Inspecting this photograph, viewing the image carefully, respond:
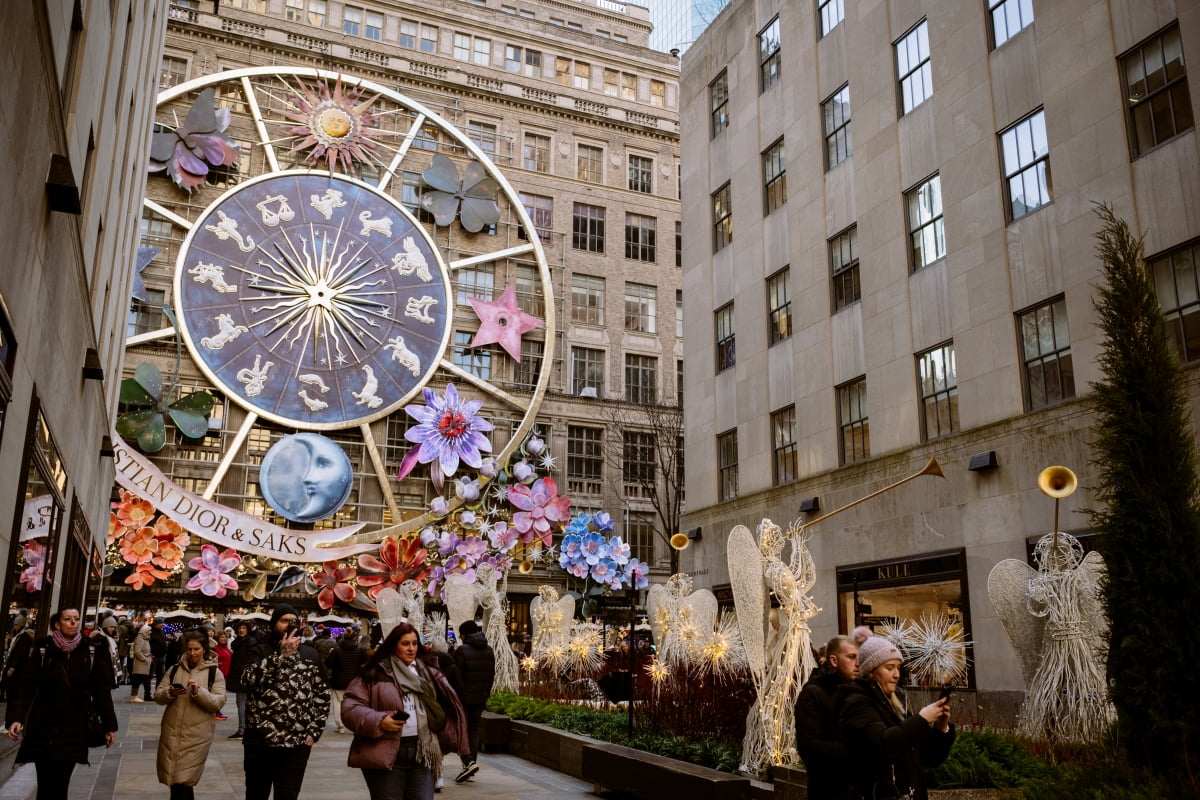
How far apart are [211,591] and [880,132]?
28176mm

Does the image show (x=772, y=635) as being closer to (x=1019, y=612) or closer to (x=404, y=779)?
(x=1019, y=612)

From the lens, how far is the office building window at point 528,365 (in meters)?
47.3

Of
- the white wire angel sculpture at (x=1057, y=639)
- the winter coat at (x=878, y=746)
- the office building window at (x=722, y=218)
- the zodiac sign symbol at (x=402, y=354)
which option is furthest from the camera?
the zodiac sign symbol at (x=402, y=354)

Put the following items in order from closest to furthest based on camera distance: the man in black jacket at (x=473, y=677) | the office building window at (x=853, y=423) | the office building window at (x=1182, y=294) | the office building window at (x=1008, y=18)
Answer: the man in black jacket at (x=473, y=677)
the office building window at (x=1182, y=294)
the office building window at (x=1008, y=18)
the office building window at (x=853, y=423)

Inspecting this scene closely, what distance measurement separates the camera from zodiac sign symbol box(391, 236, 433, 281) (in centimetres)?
4397

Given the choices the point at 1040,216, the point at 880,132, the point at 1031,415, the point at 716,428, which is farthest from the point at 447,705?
the point at 716,428

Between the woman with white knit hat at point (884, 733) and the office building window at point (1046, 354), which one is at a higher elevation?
the office building window at point (1046, 354)

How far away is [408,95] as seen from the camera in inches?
1924

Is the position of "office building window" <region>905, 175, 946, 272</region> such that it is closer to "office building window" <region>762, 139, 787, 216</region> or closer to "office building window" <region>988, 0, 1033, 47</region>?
"office building window" <region>988, 0, 1033, 47</region>

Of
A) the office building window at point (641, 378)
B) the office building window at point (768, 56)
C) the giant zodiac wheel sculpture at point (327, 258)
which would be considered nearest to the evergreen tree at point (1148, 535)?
the office building window at point (768, 56)

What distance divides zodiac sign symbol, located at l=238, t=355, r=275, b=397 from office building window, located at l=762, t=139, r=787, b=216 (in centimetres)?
2242

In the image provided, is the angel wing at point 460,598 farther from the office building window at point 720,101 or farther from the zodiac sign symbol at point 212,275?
the zodiac sign symbol at point 212,275

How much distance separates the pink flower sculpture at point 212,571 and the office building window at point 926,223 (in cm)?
2745

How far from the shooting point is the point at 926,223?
21312mm
